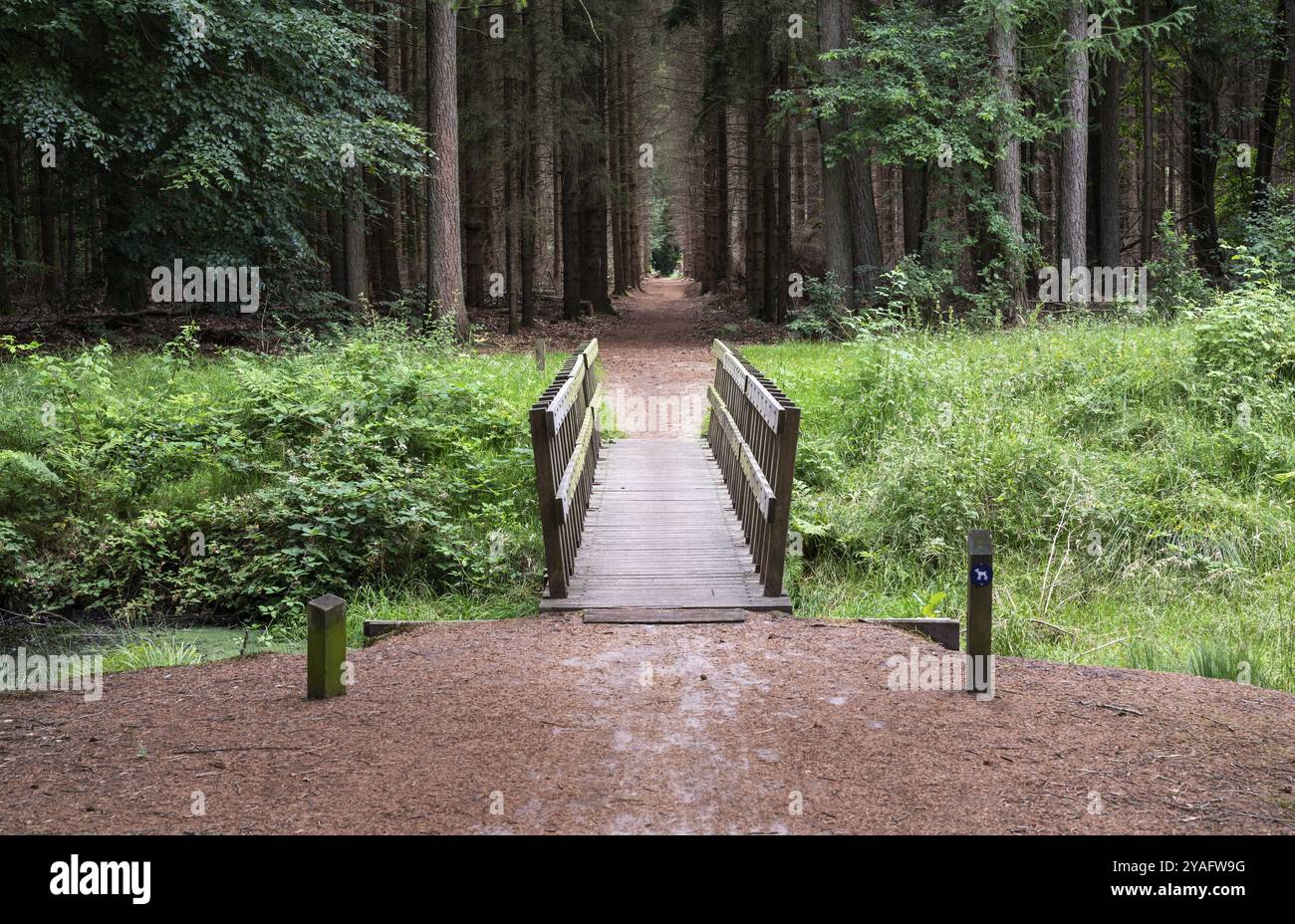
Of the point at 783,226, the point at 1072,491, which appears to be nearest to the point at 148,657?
the point at 1072,491

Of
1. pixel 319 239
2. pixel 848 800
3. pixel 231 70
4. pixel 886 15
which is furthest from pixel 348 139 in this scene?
pixel 848 800

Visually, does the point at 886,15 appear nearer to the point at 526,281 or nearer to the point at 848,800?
the point at 526,281

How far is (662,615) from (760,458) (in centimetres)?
221

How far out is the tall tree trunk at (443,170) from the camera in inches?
840

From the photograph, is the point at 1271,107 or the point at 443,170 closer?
the point at 443,170

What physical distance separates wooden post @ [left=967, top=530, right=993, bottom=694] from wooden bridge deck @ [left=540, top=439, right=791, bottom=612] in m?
1.81

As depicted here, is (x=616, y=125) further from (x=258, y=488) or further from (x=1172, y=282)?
(x=258, y=488)

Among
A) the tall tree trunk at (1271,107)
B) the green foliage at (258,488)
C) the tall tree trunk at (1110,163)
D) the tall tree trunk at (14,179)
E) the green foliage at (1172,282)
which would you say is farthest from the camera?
the tall tree trunk at (1271,107)

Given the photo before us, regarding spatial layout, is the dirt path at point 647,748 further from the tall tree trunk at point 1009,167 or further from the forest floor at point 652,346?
the tall tree trunk at point 1009,167

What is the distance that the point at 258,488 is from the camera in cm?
1132

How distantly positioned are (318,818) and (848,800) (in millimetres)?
2243

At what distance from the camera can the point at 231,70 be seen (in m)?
18.8

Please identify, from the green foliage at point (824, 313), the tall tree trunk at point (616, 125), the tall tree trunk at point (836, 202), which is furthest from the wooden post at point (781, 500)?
→ the tall tree trunk at point (616, 125)

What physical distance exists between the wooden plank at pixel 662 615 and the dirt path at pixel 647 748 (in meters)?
0.49
